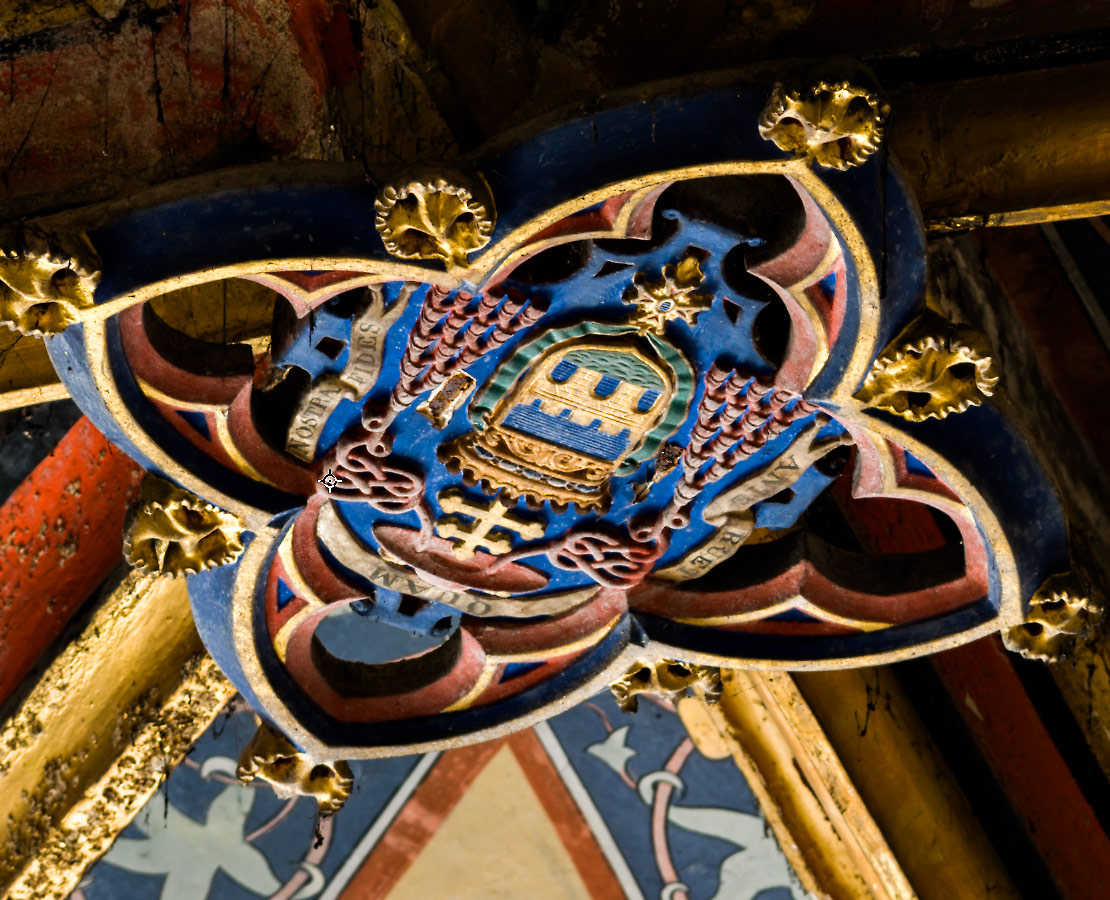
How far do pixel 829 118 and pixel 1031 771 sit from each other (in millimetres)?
1623

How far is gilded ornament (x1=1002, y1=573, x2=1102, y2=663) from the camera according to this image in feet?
6.89

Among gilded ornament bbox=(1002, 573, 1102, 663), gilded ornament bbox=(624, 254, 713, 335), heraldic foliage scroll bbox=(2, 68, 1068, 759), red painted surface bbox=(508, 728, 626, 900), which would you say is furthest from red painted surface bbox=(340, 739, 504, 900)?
gilded ornament bbox=(624, 254, 713, 335)

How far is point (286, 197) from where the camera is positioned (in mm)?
1749

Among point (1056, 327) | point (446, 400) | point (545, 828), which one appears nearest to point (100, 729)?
point (545, 828)

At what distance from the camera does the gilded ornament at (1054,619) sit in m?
2.10

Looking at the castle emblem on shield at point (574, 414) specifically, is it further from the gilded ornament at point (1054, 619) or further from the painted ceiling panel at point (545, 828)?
the painted ceiling panel at point (545, 828)

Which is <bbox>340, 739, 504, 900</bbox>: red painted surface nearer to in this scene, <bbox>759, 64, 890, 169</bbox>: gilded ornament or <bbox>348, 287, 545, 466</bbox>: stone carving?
<bbox>348, 287, 545, 466</bbox>: stone carving

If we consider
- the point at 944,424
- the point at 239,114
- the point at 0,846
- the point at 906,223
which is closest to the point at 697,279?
the point at 906,223

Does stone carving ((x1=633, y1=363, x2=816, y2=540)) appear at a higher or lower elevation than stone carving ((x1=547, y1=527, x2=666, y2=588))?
higher

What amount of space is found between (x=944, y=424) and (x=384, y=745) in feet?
2.85

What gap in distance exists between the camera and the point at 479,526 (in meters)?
2.21

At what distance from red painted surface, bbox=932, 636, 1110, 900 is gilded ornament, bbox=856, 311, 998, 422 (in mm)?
1135

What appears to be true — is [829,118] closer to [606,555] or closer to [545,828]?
[606,555]

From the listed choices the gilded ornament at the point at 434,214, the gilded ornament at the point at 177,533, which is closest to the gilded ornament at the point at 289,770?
the gilded ornament at the point at 177,533
